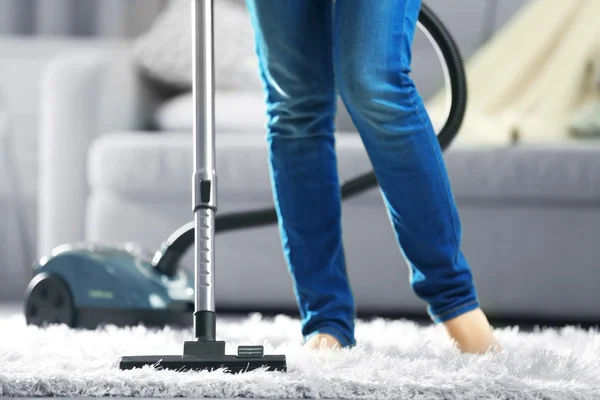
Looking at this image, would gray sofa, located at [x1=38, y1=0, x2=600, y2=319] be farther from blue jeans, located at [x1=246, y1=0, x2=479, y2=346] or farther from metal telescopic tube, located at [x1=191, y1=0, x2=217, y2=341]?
metal telescopic tube, located at [x1=191, y1=0, x2=217, y2=341]

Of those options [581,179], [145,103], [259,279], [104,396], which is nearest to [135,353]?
[104,396]

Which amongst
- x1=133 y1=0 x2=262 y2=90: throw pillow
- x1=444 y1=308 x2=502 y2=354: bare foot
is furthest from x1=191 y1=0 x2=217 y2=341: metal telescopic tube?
x1=133 y1=0 x2=262 y2=90: throw pillow

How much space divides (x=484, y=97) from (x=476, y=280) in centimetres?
62

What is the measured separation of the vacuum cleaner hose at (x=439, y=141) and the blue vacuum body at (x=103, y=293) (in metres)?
0.05

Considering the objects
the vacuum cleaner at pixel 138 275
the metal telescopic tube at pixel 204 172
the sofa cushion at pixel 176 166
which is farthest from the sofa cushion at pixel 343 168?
the metal telescopic tube at pixel 204 172

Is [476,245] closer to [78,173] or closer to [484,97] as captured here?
[484,97]

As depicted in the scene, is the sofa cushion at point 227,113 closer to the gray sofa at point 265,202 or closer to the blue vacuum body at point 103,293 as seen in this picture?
the gray sofa at point 265,202

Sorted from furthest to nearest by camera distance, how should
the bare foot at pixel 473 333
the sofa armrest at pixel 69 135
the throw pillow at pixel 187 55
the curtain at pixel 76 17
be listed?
the curtain at pixel 76 17
the throw pillow at pixel 187 55
the sofa armrest at pixel 69 135
the bare foot at pixel 473 333

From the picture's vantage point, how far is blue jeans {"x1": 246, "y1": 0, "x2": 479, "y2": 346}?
3.68 feet

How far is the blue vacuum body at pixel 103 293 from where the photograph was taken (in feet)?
5.41

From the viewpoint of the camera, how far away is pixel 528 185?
195cm

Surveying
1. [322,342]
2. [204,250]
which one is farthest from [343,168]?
[204,250]

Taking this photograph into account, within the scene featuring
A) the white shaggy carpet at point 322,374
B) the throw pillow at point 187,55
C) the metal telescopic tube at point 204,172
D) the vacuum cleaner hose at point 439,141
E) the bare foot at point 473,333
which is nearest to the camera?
the white shaggy carpet at point 322,374

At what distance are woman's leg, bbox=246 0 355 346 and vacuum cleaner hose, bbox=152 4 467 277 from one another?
283 millimetres
